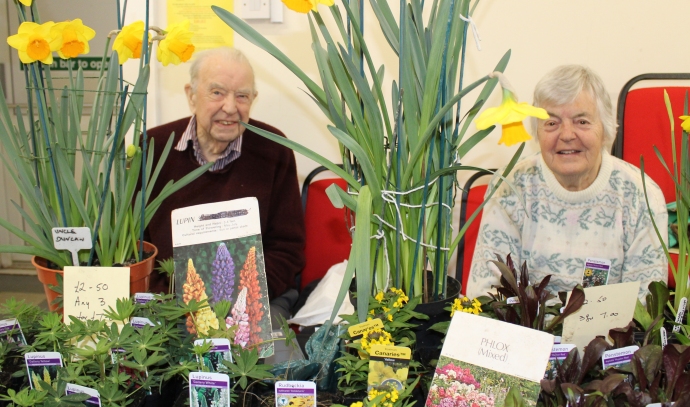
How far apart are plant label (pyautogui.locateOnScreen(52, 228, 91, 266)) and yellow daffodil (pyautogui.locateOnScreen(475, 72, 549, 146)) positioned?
0.79 meters

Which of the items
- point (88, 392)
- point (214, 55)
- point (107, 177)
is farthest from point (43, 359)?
point (214, 55)

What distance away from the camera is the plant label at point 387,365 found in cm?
89

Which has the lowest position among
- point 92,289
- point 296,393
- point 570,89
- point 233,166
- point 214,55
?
point 296,393

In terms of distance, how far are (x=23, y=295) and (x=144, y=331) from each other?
305cm

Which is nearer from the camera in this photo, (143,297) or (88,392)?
(88,392)

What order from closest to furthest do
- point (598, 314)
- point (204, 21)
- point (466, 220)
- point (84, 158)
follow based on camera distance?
point (598, 314), point (84, 158), point (466, 220), point (204, 21)

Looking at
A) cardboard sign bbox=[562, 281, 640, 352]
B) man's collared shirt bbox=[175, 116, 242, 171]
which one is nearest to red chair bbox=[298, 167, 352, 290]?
man's collared shirt bbox=[175, 116, 242, 171]

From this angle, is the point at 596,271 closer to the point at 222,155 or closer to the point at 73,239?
the point at 73,239

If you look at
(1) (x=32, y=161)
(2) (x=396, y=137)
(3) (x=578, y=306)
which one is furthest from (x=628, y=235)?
(1) (x=32, y=161)

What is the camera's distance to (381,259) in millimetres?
1166

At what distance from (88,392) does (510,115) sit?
2.42ft

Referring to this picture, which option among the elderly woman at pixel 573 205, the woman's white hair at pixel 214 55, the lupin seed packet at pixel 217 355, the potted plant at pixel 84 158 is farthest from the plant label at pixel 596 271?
the woman's white hair at pixel 214 55

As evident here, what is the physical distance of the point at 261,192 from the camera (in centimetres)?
208

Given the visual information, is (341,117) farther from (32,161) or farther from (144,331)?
(32,161)
